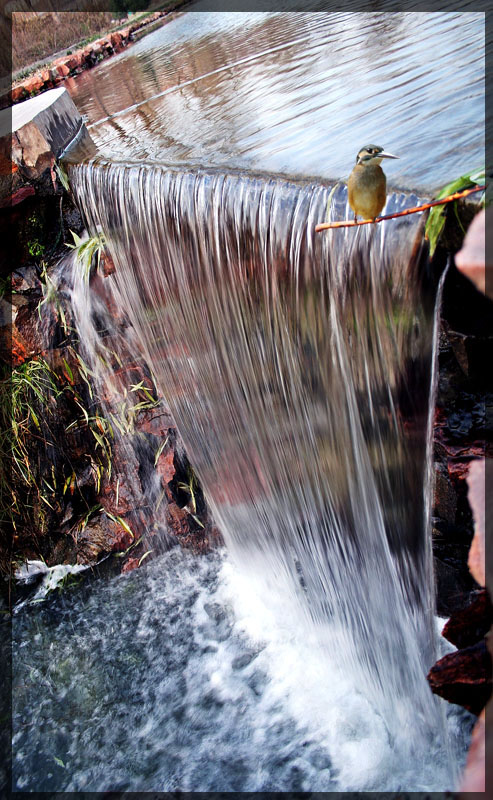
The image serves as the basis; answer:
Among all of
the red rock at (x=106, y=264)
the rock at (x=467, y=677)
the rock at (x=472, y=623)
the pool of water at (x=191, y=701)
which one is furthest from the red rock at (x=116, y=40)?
the rock at (x=467, y=677)

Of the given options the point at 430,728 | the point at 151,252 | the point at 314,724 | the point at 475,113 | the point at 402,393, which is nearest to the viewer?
the point at 402,393

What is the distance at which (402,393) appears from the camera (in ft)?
8.20

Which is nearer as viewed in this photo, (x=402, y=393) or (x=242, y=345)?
(x=402, y=393)

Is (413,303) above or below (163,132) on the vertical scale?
below

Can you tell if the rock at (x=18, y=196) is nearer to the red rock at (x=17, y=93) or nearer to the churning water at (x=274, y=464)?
the churning water at (x=274, y=464)

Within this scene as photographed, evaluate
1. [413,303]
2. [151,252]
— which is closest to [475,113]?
[413,303]

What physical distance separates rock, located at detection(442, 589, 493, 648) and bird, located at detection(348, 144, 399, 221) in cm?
139

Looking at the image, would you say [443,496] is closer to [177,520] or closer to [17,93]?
[177,520]

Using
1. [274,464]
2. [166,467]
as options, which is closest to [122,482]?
[166,467]

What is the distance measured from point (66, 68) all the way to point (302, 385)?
37.8ft

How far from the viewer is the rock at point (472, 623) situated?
1845 mm

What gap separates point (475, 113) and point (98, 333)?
9.98 feet

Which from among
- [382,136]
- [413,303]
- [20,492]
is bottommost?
[20,492]

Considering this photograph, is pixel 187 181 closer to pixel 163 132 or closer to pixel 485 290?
pixel 163 132
